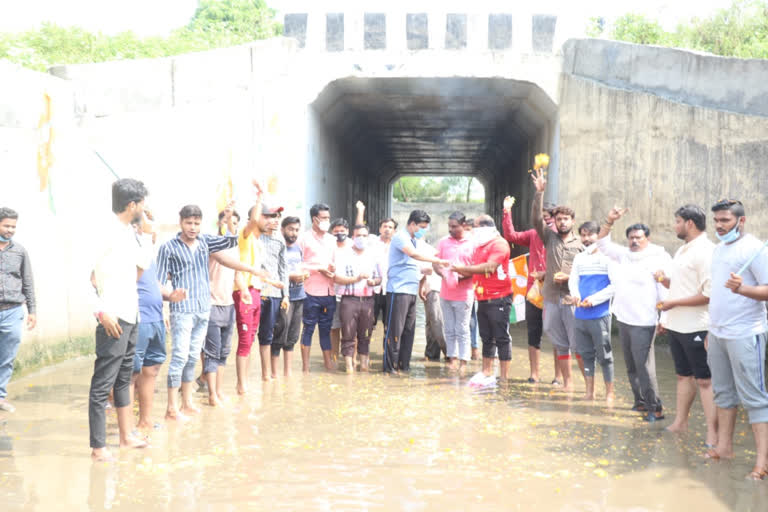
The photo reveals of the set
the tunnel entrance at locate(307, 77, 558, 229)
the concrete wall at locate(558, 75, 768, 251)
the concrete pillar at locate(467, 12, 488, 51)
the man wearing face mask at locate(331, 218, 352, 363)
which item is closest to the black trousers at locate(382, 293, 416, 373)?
the man wearing face mask at locate(331, 218, 352, 363)

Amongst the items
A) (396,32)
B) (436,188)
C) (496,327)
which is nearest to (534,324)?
(496,327)

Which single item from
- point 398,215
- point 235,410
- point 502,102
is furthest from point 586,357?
point 398,215

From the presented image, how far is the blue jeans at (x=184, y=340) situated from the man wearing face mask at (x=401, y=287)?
9.73ft

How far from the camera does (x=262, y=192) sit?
7.14 meters

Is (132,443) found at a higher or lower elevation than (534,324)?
lower

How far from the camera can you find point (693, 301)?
5.86 meters

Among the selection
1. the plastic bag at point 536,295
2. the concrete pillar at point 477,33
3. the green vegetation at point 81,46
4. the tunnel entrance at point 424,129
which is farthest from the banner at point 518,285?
the green vegetation at point 81,46

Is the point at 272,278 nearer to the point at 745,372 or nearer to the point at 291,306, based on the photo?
the point at 291,306

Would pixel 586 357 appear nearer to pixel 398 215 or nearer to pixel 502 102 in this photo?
pixel 502 102

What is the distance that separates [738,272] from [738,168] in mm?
6414

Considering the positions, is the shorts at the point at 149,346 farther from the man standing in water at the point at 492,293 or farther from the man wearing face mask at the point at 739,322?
the man wearing face mask at the point at 739,322

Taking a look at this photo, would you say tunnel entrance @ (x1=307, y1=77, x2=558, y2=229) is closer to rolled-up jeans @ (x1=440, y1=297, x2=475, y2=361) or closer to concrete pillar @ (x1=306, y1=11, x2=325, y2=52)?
concrete pillar @ (x1=306, y1=11, x2=325, y2=52)

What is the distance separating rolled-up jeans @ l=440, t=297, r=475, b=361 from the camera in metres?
9.02

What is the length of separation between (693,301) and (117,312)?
169 inches
